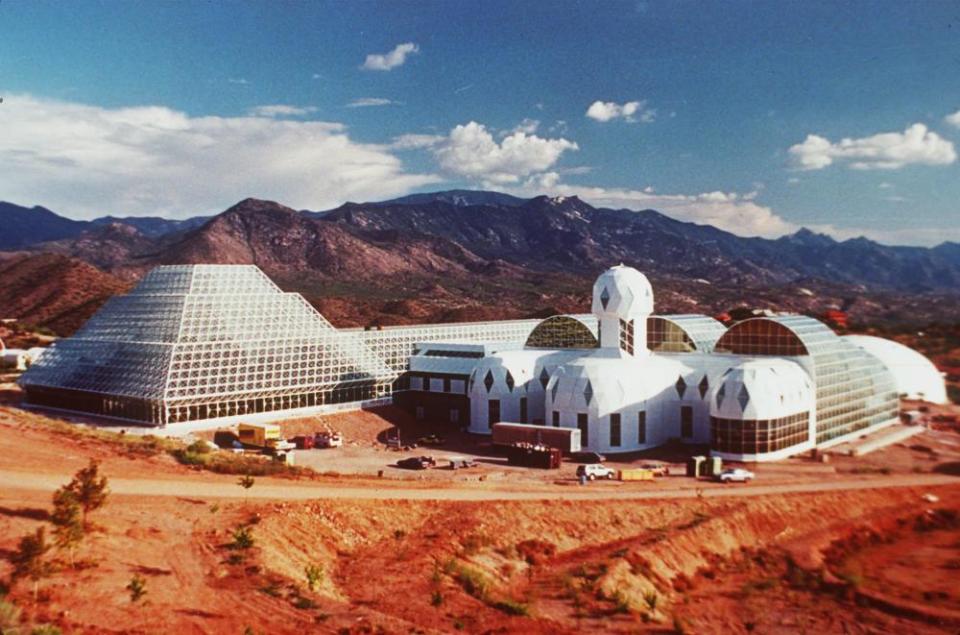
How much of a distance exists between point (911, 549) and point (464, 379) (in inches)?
1689

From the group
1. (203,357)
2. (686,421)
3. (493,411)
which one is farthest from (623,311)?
(203,357)

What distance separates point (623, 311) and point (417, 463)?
2377 cm

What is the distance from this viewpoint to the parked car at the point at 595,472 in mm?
52781

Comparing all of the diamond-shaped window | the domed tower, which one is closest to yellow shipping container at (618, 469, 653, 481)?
the diamond-shaped window

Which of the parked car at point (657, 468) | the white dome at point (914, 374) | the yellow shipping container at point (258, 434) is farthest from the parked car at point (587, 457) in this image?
the white dome at point (914, 374)

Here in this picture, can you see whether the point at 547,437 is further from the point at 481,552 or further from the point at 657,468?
the point at 481,552

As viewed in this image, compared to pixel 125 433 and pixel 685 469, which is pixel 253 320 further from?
pixel 685 469

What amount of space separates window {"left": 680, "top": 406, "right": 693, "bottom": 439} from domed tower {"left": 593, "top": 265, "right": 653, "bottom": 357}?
20.8 feet

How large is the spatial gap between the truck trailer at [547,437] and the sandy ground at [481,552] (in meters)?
8.58

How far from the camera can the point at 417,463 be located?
56188mm

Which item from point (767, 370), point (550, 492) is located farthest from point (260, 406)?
point (767, 370)

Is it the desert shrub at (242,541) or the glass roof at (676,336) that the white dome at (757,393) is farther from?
the desert shrub at (242,541)

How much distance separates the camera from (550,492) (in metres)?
48.5

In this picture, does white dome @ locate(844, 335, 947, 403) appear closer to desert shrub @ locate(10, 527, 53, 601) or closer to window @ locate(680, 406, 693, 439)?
window @ locate(680, 406, 693, 439)
